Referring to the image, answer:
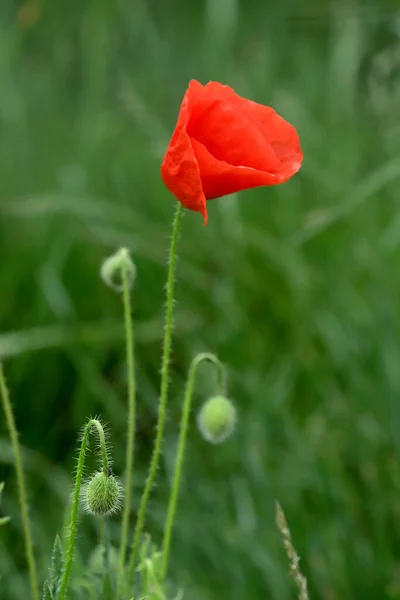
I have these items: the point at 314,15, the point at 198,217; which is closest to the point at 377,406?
the point at 198,217

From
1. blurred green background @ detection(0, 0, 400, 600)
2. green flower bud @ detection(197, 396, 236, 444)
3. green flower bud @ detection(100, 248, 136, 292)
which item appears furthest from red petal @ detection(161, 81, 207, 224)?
blurred green background @ detection(0, 0, 400, 600)

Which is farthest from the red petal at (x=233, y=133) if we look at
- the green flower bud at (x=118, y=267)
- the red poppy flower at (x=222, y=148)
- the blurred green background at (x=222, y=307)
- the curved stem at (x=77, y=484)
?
the blurred green background at (x=222, y=307)

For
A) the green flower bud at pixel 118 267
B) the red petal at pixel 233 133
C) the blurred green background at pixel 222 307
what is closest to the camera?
the red petal at pixel 233 133

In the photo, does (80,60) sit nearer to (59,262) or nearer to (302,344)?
(59,262)

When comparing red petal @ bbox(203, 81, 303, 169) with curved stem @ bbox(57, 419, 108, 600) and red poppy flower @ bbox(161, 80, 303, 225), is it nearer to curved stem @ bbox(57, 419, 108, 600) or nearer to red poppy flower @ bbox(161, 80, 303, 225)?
red poppy flower @ bbox(161, 80, 303, 225)

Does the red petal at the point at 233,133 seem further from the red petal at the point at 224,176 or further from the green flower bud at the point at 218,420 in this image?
the green flower bud at the point at 218,420

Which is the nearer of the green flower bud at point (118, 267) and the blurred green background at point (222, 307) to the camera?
the green flower bud at point (118, 267)
